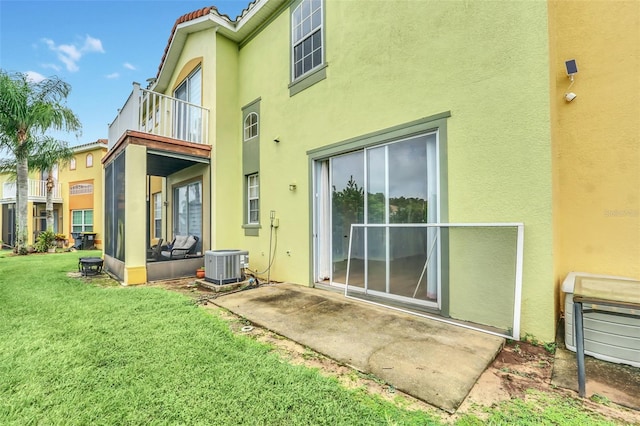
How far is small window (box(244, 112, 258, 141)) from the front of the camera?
8.28 metres

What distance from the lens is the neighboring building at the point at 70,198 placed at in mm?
18516

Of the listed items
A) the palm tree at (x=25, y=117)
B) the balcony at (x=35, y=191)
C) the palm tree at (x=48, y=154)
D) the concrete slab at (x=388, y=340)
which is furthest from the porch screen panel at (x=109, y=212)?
the balcony at (x=35, y=191)

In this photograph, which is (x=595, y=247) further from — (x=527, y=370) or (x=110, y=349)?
(x=110, y=349)

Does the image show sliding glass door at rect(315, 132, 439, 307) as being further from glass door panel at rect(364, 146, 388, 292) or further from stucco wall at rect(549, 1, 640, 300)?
stucco wall at rect(549, 1, 640, 300)

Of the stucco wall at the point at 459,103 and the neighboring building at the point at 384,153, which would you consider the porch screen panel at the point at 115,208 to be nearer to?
the neighboring building at the point at 384,153

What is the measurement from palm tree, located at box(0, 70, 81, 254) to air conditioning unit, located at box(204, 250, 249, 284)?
41.5 feet

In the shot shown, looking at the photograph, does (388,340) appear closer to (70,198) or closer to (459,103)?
(459,103)

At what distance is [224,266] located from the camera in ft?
20.6

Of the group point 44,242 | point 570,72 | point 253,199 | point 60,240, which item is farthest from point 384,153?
point 60,240

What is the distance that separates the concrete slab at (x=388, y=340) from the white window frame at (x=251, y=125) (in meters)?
5.09

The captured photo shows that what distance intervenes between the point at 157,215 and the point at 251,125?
24.8 ft

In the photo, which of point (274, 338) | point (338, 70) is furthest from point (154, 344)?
point (338, 70)

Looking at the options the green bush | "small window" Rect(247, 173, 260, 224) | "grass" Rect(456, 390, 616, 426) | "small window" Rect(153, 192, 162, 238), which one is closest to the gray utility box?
"grass" Rect(456, 390, 616, 426)

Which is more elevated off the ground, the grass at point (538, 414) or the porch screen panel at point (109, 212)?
the porch screen panel at point (109, 212)
